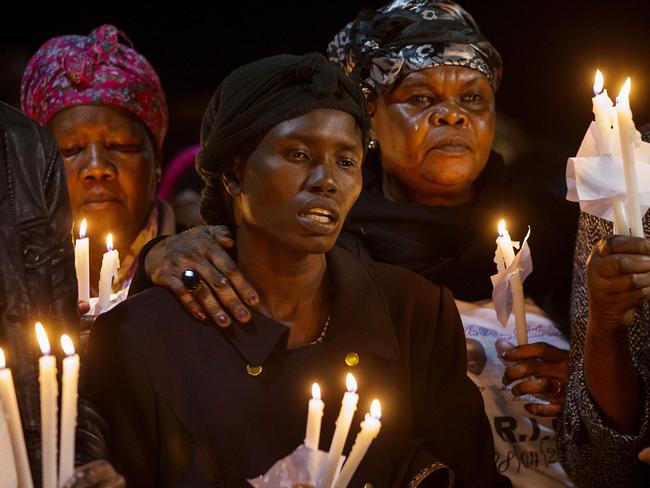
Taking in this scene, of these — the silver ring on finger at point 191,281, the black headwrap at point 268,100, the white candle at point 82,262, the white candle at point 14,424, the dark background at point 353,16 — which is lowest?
the white candle at point 14,424

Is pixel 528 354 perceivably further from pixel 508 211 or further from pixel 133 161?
pixel 133 161

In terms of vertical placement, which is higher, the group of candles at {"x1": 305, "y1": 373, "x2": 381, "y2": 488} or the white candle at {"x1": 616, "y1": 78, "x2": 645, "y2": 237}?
the white candle at {"x1": 616, "y1": 78, "x2": 645, "y2": 237}

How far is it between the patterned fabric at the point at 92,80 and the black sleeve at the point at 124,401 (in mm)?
1747

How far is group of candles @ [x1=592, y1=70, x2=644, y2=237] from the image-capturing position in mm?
2291

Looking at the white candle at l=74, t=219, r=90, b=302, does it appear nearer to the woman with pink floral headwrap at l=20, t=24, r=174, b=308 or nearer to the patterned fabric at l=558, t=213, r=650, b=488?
the woman with pink floral headwrap at l=20, t=24, r=174, b=308

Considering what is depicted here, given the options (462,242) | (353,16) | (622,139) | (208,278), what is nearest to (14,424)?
(208,278)

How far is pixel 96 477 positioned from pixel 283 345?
0.84 meters

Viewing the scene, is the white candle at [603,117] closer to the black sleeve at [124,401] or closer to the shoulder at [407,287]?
the shoulder at [407,287]

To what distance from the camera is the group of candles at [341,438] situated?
2121mm

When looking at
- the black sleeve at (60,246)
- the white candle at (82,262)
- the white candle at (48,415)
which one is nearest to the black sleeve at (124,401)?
the black sleeve at (60,246)

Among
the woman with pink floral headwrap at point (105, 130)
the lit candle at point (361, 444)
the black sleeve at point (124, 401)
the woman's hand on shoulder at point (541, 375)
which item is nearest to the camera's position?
the lit candle at point (361, 444)

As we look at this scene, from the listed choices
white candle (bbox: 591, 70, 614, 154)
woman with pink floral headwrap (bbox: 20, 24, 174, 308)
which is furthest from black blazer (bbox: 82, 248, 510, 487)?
woman with pink floral headwrap (bbox: 20, 24, 174, 308)

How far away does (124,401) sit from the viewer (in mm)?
2670

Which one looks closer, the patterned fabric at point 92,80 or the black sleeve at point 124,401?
the black sleeve at point 124,401
